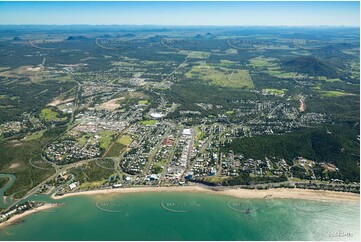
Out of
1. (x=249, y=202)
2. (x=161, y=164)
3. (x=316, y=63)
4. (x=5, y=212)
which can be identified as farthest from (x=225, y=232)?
(x=316, y=63)

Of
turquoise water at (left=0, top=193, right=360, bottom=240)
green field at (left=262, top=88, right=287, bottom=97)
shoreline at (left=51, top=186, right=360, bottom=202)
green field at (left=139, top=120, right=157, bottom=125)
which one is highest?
green field at (left=262, top=88, right=287, bottom=97)

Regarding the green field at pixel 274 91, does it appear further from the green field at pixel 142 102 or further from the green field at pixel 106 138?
the green field at pixel 106 138

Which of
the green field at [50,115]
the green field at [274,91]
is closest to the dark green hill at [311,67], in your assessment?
the green field at [274,91]

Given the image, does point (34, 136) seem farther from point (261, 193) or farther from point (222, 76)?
point (222, 76)

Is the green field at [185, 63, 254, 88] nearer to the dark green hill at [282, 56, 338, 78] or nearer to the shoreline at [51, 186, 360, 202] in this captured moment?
the dark green hill at [282, 56, 338, 78]

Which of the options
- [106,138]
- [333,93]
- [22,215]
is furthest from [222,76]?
[22,215]

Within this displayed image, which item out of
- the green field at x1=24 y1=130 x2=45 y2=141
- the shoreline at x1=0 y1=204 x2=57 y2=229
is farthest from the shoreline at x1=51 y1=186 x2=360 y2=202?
the green field at x1=24 y1=130 x2=45 y2=141
